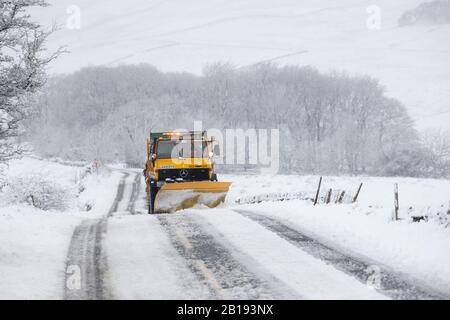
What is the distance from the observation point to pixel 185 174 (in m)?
19.1

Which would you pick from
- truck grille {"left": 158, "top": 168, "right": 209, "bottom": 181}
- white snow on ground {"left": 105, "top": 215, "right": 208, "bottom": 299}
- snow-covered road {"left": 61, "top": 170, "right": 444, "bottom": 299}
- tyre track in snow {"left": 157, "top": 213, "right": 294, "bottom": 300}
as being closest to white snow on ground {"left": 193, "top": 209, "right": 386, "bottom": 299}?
snow-covered road {"left": 61, "top": 170, "right": 444, "bottom": 299}

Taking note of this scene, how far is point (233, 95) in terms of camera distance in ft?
267

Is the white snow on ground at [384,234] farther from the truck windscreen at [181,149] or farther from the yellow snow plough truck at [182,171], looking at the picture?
the truck windscreen at [181,149]

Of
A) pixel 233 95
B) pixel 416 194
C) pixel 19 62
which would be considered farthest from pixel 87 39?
pixel 19 62

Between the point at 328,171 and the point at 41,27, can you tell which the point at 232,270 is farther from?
the point at 328,171

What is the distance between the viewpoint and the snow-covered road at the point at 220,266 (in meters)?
7.38

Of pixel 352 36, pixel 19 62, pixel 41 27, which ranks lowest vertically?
pixel 19 62

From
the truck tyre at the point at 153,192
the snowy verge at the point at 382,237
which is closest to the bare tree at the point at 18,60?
the snowy verge at the point at 382,237

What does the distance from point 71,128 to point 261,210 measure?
75.7m

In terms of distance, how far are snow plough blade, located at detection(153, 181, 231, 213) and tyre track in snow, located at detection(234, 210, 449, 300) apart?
6.39m

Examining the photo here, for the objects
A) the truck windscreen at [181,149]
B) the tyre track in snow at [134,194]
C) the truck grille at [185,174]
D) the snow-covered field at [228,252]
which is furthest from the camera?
the tyre track in snow at [134,194]

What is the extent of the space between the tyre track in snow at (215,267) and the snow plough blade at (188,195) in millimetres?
4920

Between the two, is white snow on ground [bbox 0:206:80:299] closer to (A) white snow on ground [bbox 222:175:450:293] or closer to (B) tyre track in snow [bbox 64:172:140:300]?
(B) tyre track in snow [bbox 64:172:140:300]

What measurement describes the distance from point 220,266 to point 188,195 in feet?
30.8
